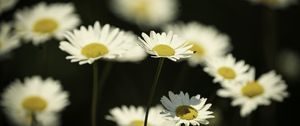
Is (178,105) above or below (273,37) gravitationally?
below

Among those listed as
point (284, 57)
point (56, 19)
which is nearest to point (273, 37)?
point (284, 57)

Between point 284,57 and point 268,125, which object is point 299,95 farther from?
point 268,125

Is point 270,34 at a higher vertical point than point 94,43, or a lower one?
higher

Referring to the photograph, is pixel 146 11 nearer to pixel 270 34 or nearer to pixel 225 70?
pixel 270 34

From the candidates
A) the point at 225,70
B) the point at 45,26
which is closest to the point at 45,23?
the point at 45,26

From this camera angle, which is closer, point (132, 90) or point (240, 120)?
point (240, 120)

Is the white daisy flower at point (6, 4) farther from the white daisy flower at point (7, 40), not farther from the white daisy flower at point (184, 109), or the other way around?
the white daisy flower at point (184, 109)

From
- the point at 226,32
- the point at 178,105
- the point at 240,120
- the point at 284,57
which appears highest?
the point at 226,32
